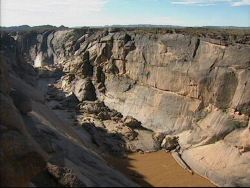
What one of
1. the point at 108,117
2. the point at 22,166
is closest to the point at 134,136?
the point at 108,117

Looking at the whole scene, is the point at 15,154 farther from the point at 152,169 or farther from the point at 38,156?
the point at 152,169

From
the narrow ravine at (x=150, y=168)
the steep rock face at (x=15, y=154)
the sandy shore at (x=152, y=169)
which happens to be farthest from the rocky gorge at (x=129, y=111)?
the sandy shore at (x=152, y=169)

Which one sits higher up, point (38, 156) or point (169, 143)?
point (38, 156)

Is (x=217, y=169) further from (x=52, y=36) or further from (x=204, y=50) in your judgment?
(x=52, y=36)

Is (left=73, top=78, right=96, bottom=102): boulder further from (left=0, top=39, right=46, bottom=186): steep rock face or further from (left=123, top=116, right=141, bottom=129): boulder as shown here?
(left=0, top=39, right=46, bottom=186): steep rock face

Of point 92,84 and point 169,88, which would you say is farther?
point 92,84

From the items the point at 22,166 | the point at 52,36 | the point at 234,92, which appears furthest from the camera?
the point at 52,36

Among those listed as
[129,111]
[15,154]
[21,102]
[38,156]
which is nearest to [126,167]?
[21,102]
